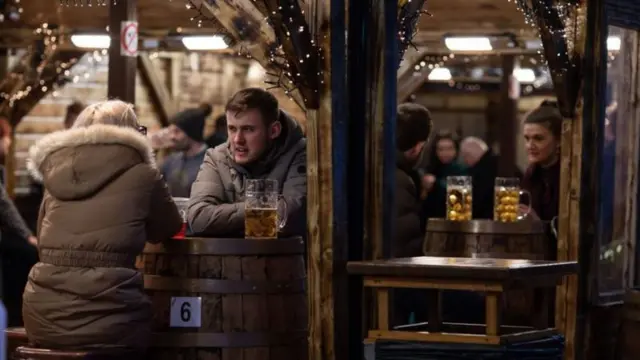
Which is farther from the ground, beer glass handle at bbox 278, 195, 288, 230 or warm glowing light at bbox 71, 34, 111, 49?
warm glowing light at bbox 71, 34, 111, 49

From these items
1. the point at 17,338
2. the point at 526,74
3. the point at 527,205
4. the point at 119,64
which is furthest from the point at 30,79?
the point at 17,338

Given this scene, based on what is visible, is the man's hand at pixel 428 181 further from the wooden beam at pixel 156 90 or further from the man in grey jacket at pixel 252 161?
the wooden beam at pixel 156 90

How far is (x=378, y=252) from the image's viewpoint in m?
6.70

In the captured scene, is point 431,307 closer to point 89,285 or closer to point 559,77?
point 89,285

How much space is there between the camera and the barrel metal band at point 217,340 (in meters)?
6.06

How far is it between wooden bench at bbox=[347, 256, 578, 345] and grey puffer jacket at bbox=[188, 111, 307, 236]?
28.2 inches

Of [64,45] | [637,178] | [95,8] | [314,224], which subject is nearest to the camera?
[314,224]

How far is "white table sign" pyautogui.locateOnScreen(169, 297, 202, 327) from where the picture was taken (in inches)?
239

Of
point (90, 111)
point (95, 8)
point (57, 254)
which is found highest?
point (95, 8)

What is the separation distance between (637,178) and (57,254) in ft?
15.3

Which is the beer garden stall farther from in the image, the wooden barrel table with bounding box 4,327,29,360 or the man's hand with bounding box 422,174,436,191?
the man's hand with bounding box 422,174,436,191

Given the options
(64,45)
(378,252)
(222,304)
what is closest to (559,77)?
(378,252)

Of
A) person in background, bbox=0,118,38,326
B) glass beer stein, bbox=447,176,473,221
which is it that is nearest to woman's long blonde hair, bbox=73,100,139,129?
glass beer stein, bbox=447,176,473,221

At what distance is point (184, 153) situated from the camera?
1079cm
